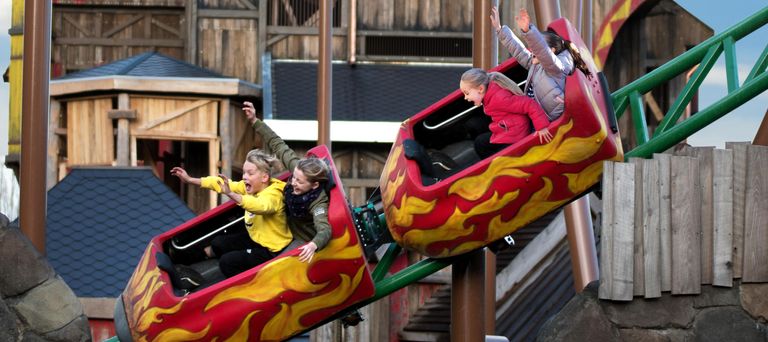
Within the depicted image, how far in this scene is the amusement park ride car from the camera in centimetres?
605

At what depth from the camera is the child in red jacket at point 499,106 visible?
20.5ft

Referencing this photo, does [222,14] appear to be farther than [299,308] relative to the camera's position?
Yes

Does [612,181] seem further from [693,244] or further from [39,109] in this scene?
[39,109]

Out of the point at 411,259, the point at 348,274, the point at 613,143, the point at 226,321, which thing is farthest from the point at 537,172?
the point at 411,259

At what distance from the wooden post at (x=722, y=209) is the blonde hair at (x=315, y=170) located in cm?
190

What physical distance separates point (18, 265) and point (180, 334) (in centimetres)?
132

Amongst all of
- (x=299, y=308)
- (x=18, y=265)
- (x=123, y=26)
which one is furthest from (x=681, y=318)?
(x=123, y=26)

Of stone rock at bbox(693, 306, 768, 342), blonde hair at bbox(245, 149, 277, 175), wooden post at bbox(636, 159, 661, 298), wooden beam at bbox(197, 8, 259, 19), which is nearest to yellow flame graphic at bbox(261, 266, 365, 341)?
blonde hair at bbox(245, 149, 277, 175)

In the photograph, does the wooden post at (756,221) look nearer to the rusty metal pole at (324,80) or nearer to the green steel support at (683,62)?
the green steel support at (683,62)

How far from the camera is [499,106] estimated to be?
6.32 m

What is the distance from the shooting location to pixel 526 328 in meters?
11.4

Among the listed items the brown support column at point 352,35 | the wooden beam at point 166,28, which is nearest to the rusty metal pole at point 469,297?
the brown support column at point 352,35

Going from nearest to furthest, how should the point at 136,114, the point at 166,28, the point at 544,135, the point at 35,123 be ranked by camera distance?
the point at 544,135 → the point at 35,123 → the point at 136,114 → the point at 166,28

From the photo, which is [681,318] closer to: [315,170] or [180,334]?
[315,170]
